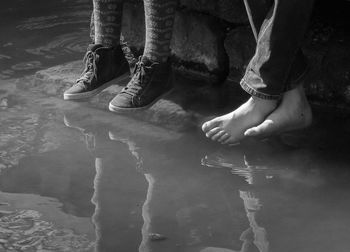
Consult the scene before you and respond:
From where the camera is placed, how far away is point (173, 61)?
319 cm

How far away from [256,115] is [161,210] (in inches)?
20.5

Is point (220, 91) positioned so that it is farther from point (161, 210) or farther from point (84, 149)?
point (161, 210)

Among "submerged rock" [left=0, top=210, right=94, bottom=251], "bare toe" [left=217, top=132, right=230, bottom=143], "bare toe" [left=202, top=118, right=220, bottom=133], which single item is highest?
"bare toe" [left=202, top=118, right=220, bottom=133]

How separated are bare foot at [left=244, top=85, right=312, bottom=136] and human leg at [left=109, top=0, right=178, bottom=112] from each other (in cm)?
57

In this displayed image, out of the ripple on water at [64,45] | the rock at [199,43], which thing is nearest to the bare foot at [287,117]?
the rock at [199,43]

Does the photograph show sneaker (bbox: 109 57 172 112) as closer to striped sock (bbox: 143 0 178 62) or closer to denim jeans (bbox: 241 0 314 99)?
striped sock (bbox: 143 0 178 62)

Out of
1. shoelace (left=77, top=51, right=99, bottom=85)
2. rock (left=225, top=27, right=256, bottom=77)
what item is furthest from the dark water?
rock (left=225, top=27, right=256, bottom=77)

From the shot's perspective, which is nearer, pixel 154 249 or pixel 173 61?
pixel 154 249

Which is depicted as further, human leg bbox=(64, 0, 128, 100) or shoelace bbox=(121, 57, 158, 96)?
human leg bbox=(64, 0, 128, 100)

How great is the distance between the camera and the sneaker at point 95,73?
294cm

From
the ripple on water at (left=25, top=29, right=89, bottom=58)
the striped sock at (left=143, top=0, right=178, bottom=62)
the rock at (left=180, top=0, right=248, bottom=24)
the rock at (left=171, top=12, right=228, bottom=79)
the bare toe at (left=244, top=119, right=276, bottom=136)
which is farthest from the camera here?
the ripple on water at (left=25, top=29, right=89, bottom=58)

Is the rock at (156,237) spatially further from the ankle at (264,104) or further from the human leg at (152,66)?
the human leg at (152,66)

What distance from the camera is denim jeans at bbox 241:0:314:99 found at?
222 centimetres

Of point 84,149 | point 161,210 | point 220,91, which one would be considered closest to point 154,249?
point 161,210
